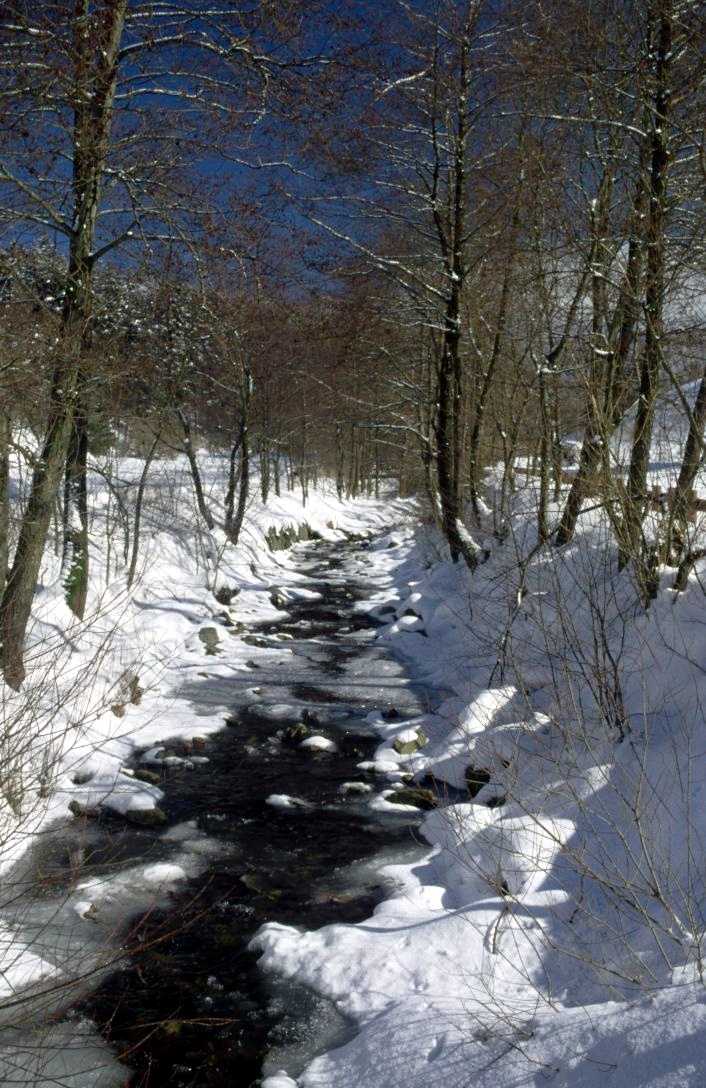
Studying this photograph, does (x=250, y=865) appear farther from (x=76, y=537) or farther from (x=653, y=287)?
(x=76, y=537)

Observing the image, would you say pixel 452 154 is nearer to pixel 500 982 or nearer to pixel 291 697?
pixel 291 697

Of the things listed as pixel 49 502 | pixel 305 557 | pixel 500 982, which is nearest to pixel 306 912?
pixel 500 982

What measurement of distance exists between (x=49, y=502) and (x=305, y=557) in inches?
657

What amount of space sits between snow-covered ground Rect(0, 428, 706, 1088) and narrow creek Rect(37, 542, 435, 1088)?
197 mm

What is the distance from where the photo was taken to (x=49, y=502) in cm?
816

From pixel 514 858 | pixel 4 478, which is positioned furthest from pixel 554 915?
pixel 4 478

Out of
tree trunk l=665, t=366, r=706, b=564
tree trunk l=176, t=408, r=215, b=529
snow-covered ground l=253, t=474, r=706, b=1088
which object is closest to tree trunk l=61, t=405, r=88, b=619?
snow-covered ground l=253, t=474, r=706, b=1088

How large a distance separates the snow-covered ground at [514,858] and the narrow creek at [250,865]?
197 millimetres

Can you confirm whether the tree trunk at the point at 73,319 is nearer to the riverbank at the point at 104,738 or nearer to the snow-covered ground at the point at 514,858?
the riverbank at the point at 104,738

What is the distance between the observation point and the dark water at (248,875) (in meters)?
4.50

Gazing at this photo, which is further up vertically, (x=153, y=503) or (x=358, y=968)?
(x=153, y=503)

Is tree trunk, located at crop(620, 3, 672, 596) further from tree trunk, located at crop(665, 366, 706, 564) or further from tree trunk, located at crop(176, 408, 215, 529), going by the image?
tree trunk, located at crop(176, 408, 215, 529)

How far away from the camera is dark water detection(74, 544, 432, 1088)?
4504 mm

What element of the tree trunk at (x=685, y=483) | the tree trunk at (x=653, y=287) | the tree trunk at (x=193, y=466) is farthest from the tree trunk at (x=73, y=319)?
the tree trunk at (x=193, y=466)
